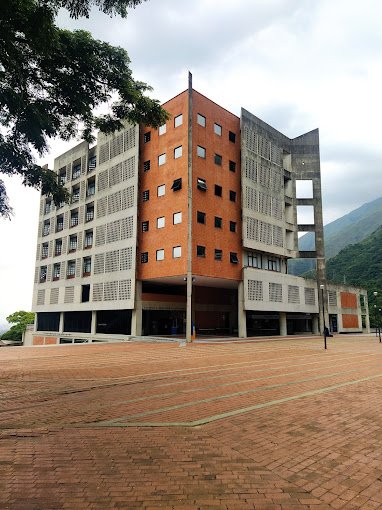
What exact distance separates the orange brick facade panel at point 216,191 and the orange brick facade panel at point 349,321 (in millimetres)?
23269

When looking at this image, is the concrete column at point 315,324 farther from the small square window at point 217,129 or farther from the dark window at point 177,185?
the small square window at point 217,129

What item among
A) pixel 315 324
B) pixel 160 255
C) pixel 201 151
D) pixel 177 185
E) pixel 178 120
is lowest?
pixel 315 324

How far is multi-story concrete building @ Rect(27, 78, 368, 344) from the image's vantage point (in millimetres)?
34281

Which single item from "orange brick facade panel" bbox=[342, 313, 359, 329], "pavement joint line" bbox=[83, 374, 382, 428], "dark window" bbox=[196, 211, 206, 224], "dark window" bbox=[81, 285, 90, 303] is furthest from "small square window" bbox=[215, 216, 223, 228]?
"orange brick facade panel" bbox=[342, 313, 359, 329]

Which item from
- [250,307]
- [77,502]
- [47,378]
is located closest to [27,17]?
[77,502]

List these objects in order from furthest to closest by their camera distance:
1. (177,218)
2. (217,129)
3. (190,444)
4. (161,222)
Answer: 1. (217,129)
2. (161,222)
3. (177,218)
4. (190,444)

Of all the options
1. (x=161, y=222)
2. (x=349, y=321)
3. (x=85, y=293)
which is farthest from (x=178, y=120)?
(x=349, y=321)

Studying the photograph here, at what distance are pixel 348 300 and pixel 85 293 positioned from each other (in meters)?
37.4

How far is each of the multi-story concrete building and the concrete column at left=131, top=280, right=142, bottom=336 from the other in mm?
106

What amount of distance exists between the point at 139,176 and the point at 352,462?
36.3 meters

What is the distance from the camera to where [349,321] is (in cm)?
5225

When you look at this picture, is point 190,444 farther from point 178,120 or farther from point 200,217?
point 178,120

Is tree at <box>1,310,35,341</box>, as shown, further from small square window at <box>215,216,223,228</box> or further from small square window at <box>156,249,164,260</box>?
small square window at <box>215,216,223,228</box>

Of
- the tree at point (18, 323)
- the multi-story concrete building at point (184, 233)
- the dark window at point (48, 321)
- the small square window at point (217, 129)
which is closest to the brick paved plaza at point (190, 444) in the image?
the multi-story concrete building at point (184, 233)
